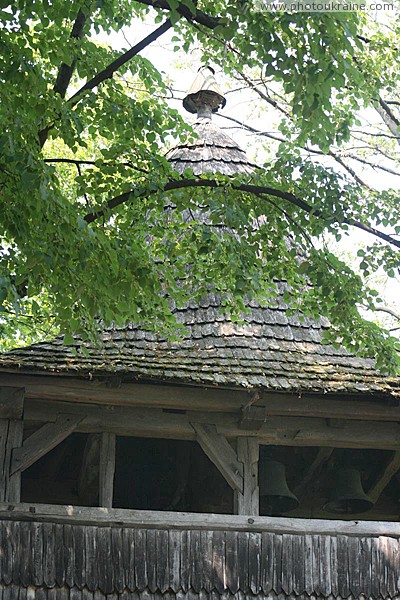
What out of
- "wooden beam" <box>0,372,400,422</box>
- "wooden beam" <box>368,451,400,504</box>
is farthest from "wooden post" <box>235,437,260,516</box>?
"wooden beam" <box>368,451,400,504</box>

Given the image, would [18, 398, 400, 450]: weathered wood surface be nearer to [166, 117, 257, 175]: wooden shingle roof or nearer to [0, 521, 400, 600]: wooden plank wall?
[0, 521, 400, 600]: wooden plank wall

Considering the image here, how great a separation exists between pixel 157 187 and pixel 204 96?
5.74m

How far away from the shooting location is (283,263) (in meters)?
8.91

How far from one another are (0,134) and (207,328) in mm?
3626

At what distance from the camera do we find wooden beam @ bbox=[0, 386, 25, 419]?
863cm

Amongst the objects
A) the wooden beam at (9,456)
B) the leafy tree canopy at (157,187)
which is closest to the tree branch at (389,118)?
the leafy tree canopy at (157,187)

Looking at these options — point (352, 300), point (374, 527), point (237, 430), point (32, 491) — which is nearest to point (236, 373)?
point (237, 430)

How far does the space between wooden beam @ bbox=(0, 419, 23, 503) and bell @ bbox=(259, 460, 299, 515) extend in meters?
2.18

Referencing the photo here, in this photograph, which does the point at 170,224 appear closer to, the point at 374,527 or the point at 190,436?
the point at 190,436

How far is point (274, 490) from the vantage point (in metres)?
9.38

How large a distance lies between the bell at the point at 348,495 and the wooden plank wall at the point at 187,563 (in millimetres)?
556

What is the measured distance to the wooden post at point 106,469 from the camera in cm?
873

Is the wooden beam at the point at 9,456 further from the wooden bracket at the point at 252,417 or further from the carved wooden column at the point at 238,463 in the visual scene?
the wooden bracket at the point at 252,417

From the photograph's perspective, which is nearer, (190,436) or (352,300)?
(352,300)
